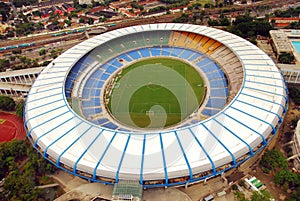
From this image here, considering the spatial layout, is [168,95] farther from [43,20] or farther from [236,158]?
[43,20]

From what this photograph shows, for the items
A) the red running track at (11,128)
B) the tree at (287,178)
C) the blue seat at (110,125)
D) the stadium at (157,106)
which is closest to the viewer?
the stadium at (157,106)

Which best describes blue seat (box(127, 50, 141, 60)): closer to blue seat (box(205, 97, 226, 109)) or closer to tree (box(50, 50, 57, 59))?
tree (box(50, 50, 57, 59))

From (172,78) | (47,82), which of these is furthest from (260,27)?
(47,82)

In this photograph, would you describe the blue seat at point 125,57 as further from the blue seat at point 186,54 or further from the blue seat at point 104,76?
the blue seat at point 186,54

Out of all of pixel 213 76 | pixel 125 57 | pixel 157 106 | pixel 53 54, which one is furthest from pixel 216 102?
pixel 53 54

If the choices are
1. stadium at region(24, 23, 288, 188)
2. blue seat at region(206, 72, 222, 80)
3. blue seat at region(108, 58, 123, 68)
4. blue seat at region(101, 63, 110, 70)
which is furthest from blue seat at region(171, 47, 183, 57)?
blue seat at region(101, 63, 110, 70)

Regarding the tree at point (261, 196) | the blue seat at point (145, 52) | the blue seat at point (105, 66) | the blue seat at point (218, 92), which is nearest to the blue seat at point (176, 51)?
the blue seat at point (145, 52)

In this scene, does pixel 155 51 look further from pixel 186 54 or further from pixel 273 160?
pixel 273 160
